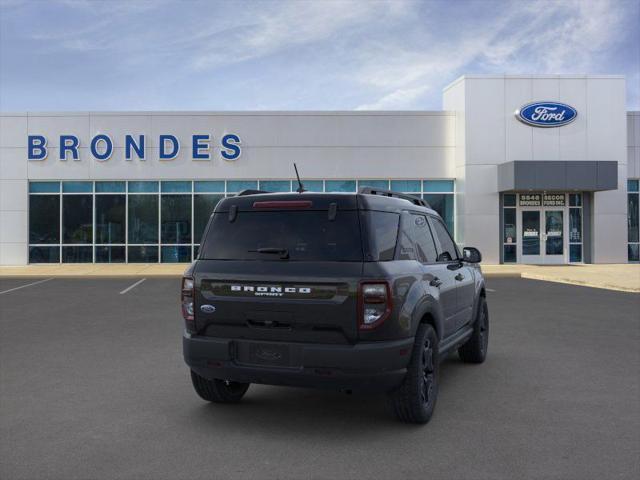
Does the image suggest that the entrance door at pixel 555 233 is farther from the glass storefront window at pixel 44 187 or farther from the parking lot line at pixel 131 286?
the glass storefront window at pixel 44 187

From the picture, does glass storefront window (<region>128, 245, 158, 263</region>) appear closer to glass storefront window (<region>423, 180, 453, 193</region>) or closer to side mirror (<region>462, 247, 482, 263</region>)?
glass storefront window (<region>423, 180, 453, 193</region>)

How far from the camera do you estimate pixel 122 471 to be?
3.81 m

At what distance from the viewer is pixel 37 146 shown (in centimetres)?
2484

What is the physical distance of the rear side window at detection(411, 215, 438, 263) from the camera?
532cm

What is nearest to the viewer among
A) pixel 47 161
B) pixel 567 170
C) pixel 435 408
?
pixel 435 408

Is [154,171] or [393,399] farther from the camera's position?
[154,171]

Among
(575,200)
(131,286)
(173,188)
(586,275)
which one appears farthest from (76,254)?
(575,200)

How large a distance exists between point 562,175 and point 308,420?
818 inches

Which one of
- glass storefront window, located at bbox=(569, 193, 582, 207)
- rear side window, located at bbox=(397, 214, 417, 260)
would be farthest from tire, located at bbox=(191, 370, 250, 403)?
glass storefront window, located at bbox=(569, 193, 582, 207)

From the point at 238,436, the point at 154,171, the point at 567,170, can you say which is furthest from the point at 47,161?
the point at 238,436

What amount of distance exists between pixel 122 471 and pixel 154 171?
2238 centimetres

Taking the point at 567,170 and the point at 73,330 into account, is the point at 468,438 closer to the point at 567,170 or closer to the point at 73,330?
the point at 73,330

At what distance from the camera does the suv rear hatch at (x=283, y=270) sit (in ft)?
14.1

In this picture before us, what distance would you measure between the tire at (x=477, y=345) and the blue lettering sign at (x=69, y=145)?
21957mm
